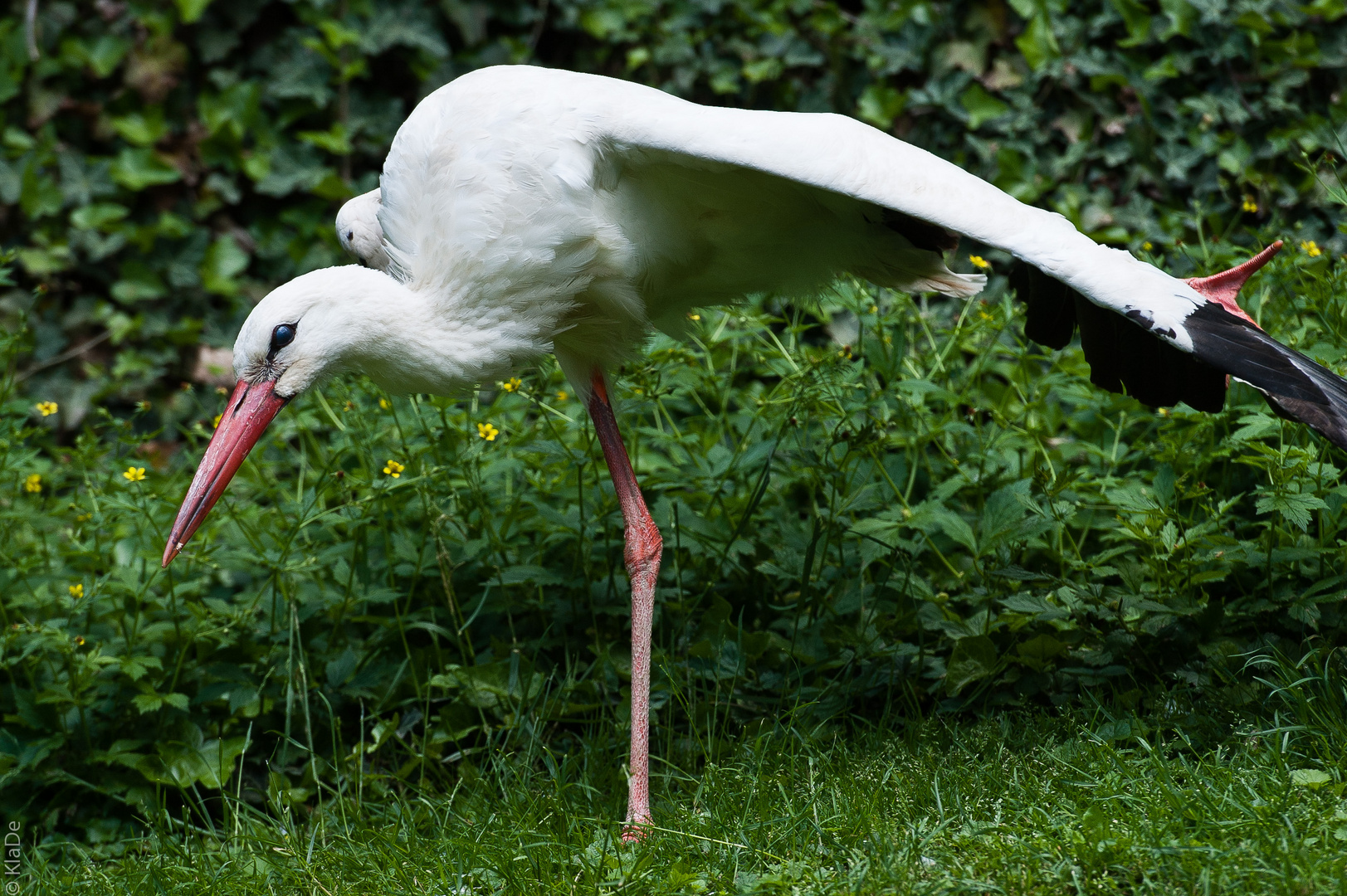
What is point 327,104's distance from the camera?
6.06m

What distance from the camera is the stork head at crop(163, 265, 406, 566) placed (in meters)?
3.04

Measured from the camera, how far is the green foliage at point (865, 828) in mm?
2258

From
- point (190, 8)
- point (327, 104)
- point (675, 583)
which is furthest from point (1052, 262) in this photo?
point (190, 8)

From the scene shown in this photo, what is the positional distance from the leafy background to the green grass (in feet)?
0.51

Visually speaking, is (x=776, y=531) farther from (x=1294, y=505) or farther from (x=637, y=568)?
(x=1294, y=505)

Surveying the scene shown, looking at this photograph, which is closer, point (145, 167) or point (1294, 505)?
point (1294, 505)

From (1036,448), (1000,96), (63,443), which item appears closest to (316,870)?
(1036,448)

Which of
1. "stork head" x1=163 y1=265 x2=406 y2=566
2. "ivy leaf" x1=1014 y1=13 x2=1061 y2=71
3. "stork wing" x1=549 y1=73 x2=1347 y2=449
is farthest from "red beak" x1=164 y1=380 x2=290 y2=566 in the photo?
"ivy leaf" x1=1014 y1=13 x2=1061 y2=71

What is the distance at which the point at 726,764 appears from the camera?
10.3ft

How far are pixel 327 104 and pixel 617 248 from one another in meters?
3.49

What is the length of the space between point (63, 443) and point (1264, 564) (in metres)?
5.16

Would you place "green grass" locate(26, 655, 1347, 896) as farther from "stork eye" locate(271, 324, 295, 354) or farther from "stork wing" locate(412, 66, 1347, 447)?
"stork eye" locate(271, 324, 295, 354)

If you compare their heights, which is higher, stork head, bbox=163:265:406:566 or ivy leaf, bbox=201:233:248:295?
stork head, bbox=163:265:406:566

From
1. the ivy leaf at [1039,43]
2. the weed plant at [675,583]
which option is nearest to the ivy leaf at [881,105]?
the ivy leaf at [1039,43]
